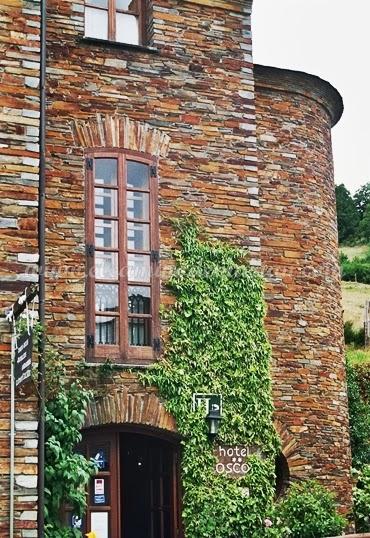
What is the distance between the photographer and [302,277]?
13.7m

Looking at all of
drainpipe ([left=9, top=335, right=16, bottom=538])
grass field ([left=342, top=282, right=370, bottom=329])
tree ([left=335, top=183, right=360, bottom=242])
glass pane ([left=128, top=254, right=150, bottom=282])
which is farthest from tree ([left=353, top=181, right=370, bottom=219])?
drainpipe ([left=9, top=335, right=16, bottom=538])

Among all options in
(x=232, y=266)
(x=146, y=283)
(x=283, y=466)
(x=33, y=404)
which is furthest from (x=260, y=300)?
(x=33, y=404)

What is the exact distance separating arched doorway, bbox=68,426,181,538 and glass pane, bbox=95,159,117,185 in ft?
9.63

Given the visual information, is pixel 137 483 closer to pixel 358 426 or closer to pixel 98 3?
pixel 358 426

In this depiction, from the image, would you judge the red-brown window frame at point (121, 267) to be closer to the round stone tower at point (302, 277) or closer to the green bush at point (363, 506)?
the round stone tower at point (302, 277)

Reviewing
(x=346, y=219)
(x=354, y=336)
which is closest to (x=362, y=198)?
(x=346, y=219)

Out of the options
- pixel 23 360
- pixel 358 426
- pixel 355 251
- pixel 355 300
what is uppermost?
pixel 355 251

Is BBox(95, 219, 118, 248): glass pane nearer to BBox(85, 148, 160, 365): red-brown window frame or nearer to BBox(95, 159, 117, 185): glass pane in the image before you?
BBox(85, 148, 160, 365): red-brown window frame

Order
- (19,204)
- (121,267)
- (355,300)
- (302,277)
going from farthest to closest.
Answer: (355,300), (302,277), (121,267), (19,204)

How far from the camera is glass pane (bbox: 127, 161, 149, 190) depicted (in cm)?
1092

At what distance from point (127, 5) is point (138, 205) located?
2.78 meters

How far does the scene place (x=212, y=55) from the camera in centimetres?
Answer: 1177

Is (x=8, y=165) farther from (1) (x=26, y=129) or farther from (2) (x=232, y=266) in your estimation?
(2) (x=232, y=266)

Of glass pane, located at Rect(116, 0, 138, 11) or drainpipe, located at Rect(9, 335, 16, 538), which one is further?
glass pane, located at Rect(116, 0, 138, 11)
